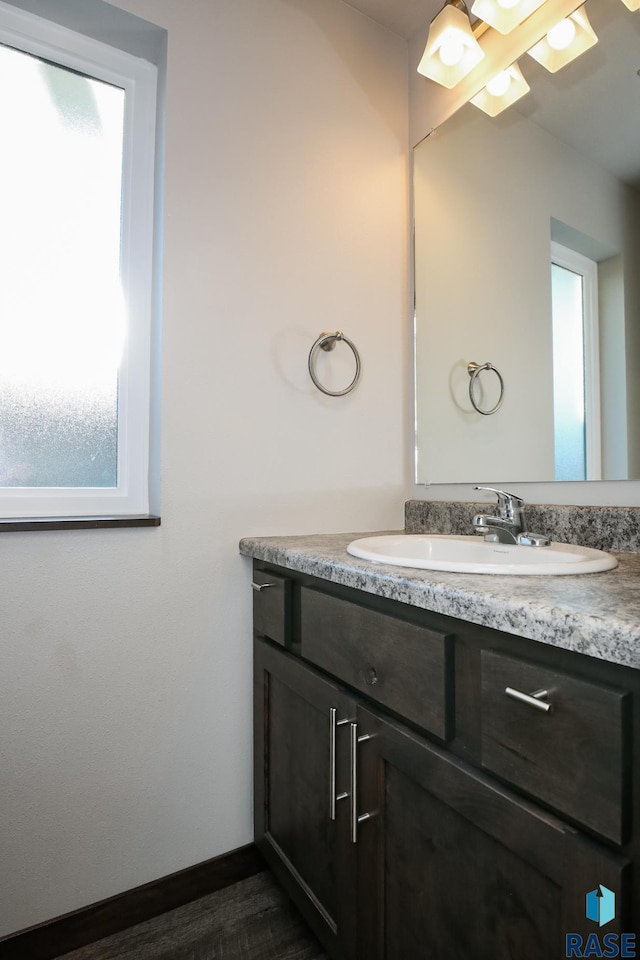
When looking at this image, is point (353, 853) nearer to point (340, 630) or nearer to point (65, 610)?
point (340, 630)

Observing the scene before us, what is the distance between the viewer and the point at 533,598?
2.05 ft

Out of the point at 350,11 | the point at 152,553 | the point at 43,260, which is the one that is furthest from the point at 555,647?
the point at 350,11

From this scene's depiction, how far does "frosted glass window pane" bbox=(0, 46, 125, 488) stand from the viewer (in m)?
1.23

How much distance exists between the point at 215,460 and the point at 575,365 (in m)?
0.88

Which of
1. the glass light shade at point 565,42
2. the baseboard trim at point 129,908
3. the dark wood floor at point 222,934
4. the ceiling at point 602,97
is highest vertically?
the glass light shade at point 565,42

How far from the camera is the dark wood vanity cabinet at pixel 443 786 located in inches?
21.3

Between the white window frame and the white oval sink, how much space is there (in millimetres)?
603

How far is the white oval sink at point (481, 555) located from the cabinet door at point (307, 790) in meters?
0.28

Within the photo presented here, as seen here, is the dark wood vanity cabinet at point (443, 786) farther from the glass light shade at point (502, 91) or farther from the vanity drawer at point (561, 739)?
the glass light shade at point (502, 91)

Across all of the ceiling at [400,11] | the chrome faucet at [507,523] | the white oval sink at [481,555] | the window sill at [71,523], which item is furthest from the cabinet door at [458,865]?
the ceiling at [400,11]

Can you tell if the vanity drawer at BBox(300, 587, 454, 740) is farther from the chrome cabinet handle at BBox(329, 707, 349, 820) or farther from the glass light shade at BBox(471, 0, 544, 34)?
the glass light shade at BBox(471, 0, 544, 34)

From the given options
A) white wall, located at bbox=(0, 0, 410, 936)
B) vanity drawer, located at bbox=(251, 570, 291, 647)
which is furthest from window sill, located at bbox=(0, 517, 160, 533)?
vanity drawer, located at bbox=(251, 570, 291, 647)

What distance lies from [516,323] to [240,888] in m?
1.57

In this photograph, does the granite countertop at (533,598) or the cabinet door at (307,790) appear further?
the cabinet door at (307,790)
